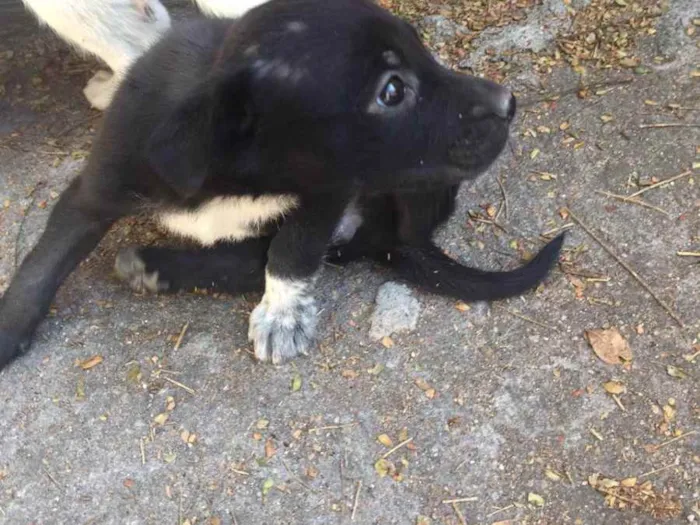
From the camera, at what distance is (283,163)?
247cm

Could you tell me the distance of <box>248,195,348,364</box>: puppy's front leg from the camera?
2.81 metres

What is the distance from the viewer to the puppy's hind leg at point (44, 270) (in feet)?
9.54

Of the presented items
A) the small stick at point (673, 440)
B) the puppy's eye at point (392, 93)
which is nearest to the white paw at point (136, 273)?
the puppy's eye at point (392, 93)

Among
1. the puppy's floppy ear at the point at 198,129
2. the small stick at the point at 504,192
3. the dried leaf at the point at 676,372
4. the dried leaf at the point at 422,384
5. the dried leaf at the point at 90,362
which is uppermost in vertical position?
the puppy's floppy ear at the point at 198,129

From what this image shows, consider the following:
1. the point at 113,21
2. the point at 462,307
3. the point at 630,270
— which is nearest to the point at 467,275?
the point at 462,307

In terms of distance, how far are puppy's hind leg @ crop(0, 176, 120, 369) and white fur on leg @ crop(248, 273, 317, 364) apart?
63 centimetres

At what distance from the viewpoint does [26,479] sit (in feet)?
8.82

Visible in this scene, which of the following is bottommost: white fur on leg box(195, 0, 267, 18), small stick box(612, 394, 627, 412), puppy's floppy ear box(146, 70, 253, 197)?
small stick box(612, 394, 627, 412)

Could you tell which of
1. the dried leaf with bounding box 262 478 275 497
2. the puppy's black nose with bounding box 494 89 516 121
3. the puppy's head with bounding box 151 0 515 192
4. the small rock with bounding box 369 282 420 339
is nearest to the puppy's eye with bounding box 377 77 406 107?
the puppy's head with bounding box 151 0 515 192

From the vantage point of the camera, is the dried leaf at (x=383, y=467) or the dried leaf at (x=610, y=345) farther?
the dried leaf at (x=610, y=345)

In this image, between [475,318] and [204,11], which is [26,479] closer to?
[475,318]

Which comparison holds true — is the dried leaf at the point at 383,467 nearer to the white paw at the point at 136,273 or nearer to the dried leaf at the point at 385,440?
the dried leaf at the point at 385,440

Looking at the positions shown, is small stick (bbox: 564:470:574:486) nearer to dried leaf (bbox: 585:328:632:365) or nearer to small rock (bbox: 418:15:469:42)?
dried leaf (bbox: 585:328:632:365)

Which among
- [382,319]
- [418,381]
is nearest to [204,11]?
[382,319]
